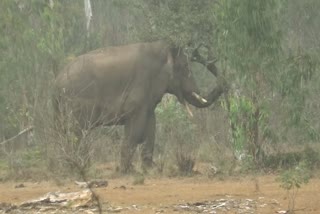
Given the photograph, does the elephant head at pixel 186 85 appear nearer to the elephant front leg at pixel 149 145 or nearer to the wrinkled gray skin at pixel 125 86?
the wrinkled gray skin at pixel 125 86

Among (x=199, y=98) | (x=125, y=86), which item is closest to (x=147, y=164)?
(x=125, y=86)

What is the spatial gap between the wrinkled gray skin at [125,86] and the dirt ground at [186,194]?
2.36m

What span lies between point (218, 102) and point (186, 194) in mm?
7766

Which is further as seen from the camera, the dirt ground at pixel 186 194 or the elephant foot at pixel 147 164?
the elephant foot at pixel 147 164

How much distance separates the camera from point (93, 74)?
61.0 feet

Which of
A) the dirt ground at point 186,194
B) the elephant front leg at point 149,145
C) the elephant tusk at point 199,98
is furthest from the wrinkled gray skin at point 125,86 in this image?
the dirt ground at point 186,194

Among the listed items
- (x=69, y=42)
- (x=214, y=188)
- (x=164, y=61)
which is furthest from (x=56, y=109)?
(x=69, y=42)

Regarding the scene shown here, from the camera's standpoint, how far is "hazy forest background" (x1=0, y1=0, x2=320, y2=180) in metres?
15.5

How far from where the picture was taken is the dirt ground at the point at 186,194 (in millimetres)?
12219

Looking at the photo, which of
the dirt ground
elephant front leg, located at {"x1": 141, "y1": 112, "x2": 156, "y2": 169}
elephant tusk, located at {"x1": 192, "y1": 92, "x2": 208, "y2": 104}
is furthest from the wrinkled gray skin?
the dirt ground

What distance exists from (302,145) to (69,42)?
11.1 m

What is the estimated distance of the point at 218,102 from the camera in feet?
69.2

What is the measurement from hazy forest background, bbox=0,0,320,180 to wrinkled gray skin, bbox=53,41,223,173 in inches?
16.7

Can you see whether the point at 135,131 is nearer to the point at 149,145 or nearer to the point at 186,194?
the point at 149,145
